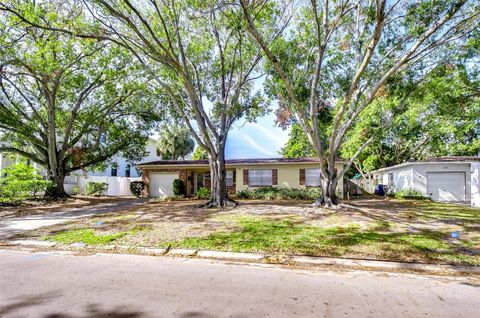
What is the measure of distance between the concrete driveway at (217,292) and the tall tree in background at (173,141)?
2792 centimetres

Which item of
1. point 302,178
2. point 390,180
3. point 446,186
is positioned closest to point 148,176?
point 302,178

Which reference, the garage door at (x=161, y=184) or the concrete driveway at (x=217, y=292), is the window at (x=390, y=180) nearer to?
the garage door at (x=161, y=184)

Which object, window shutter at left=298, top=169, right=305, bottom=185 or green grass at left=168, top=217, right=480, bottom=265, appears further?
window shutter at left=298, top=169, right=305, bottom=185

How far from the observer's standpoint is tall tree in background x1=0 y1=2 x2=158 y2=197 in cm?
1434

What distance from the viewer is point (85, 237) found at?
7.55 meters

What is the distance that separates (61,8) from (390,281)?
13.3 m

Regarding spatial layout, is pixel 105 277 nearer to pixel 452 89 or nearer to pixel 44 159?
pixel 452 89

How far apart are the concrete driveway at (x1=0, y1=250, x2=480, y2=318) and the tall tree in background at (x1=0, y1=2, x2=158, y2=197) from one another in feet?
35.8

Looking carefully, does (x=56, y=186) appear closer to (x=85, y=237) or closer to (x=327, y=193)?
(x=85, y=237)

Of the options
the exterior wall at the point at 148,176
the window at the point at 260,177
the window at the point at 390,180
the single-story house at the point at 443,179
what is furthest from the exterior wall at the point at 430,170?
the exterior wall at the point at 148,176

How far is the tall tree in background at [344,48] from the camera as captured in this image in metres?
9.76

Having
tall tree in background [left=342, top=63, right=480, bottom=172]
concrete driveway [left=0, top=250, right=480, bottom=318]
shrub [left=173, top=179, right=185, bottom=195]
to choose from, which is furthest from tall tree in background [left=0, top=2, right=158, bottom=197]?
tall tree in background [left=342, top=63, right=480, bottom=172]

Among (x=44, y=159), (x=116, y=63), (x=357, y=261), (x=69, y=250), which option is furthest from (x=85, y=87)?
(x=357, y=261)

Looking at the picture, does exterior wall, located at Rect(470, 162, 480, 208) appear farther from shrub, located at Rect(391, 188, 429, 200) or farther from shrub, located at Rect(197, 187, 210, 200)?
shrub, located at Rect(197, 187, 210, 200)
